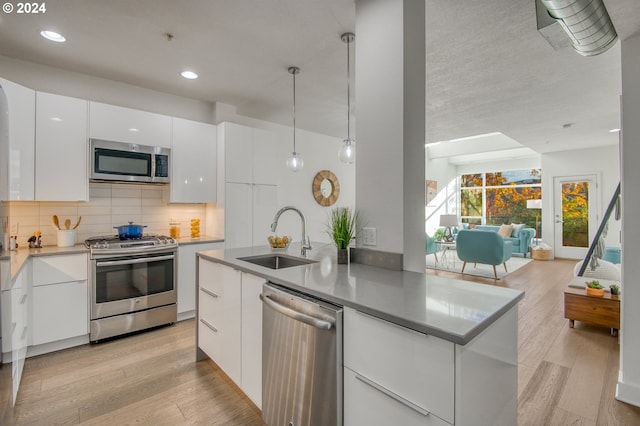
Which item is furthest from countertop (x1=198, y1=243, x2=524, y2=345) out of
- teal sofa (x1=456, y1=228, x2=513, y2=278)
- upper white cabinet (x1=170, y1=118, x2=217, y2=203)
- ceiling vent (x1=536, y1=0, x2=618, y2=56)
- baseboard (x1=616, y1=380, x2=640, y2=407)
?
teal sofa (x1=456, y1=228, x2=513, y2=278)

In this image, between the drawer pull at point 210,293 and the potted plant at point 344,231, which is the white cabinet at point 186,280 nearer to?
the drawer pull at point 210,293

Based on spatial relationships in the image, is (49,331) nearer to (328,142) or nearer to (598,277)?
(328,142)

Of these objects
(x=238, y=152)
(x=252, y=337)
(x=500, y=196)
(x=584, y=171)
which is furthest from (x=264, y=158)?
(x=500, y=196)

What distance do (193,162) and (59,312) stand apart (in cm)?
189

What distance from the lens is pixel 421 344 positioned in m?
0.97

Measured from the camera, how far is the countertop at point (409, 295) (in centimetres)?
96

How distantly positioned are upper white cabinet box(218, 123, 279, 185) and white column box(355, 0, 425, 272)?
218 cm

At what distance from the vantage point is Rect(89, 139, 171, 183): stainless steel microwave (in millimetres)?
2957

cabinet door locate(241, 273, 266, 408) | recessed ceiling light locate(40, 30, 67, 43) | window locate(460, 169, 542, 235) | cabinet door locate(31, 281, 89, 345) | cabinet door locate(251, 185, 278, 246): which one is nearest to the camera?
cabinet door locate(241, 273, 266, 408)

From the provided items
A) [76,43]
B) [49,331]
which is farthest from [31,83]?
[49,331]

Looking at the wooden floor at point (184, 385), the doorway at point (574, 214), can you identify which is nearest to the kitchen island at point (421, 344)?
the wooden floor at point (184, 385)

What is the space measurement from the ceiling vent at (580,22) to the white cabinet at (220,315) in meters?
2.21

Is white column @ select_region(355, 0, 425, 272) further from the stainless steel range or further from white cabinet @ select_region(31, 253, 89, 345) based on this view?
white cabinet @ select_region(31, 253, 89, 345)

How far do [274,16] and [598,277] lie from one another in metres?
4.57
